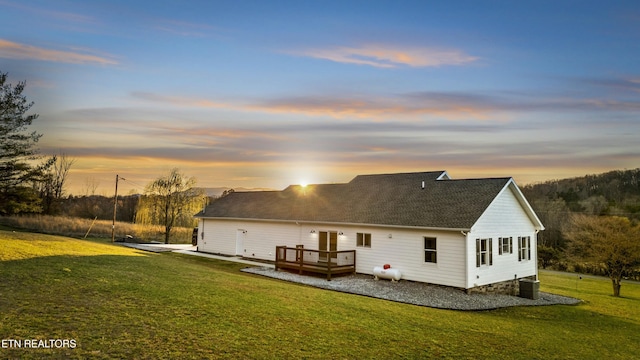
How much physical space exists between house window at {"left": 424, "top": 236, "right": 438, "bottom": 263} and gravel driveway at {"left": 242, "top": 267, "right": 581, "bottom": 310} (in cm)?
116

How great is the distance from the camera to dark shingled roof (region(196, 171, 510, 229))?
57.8 ft

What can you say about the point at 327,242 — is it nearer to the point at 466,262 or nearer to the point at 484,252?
the point at 466,262

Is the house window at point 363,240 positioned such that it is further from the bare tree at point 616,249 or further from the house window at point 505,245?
the bare tree at point 616,249

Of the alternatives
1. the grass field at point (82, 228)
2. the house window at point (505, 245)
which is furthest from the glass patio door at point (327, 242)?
the grass field at point (82, 228)

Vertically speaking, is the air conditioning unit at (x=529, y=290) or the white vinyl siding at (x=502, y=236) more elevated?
the white vinyl siding at (x=502, y=236)

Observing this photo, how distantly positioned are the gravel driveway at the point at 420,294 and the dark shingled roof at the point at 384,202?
109 inches

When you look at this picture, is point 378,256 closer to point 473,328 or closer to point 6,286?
point 473,328

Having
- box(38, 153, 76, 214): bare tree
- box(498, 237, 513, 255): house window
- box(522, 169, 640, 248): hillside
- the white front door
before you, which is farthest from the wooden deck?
box(38, 153, 76, 214): bare tree

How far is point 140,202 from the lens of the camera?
139 feet

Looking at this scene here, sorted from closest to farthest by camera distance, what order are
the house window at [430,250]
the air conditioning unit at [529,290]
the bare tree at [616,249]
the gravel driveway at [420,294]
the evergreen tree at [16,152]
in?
the gravel driveway at [420,294], the house window at [430,250], the air conditioning unit at [529,290], the evergreen tree at [16,152], the bare tree at [616,249]

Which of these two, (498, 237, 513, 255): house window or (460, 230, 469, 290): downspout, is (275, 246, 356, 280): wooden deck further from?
(498, 237, 513, 255): house window

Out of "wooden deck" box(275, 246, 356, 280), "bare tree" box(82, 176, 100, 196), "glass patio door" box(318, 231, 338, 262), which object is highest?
"bare tree" box(82, 176, 100, 196)

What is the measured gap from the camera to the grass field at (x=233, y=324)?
600 centimetres

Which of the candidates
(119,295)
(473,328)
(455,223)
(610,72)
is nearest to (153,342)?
(119,295)
